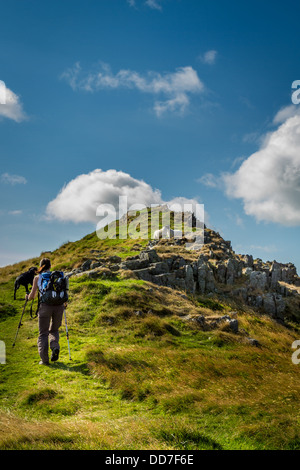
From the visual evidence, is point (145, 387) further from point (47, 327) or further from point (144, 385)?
point (47, 327)

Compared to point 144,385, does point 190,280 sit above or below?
above

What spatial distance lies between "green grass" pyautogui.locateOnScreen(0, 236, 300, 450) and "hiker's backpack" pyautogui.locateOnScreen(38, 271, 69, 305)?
7.80 feet

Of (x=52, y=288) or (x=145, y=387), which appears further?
(x=52, y=288)

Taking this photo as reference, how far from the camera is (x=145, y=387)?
859 centimetres

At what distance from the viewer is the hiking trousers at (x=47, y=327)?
1052 centimetres

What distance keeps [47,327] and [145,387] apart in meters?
4.33

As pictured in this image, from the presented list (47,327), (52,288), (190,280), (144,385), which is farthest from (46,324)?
(190,280)

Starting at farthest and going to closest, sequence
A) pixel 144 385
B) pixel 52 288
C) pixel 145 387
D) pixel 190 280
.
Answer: pixel 190 280
pixel 52 288
pixel 144 385
pixel 145 387

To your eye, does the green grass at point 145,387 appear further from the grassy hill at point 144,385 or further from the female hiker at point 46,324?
the female hiker at point 46,324

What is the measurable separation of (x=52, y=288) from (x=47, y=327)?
4.80ft

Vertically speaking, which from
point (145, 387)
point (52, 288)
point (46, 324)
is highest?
point (52, 288)

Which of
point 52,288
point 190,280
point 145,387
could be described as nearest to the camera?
point 145,387

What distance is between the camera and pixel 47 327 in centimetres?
1066

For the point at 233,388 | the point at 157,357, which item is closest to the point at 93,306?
the point at 157,357
